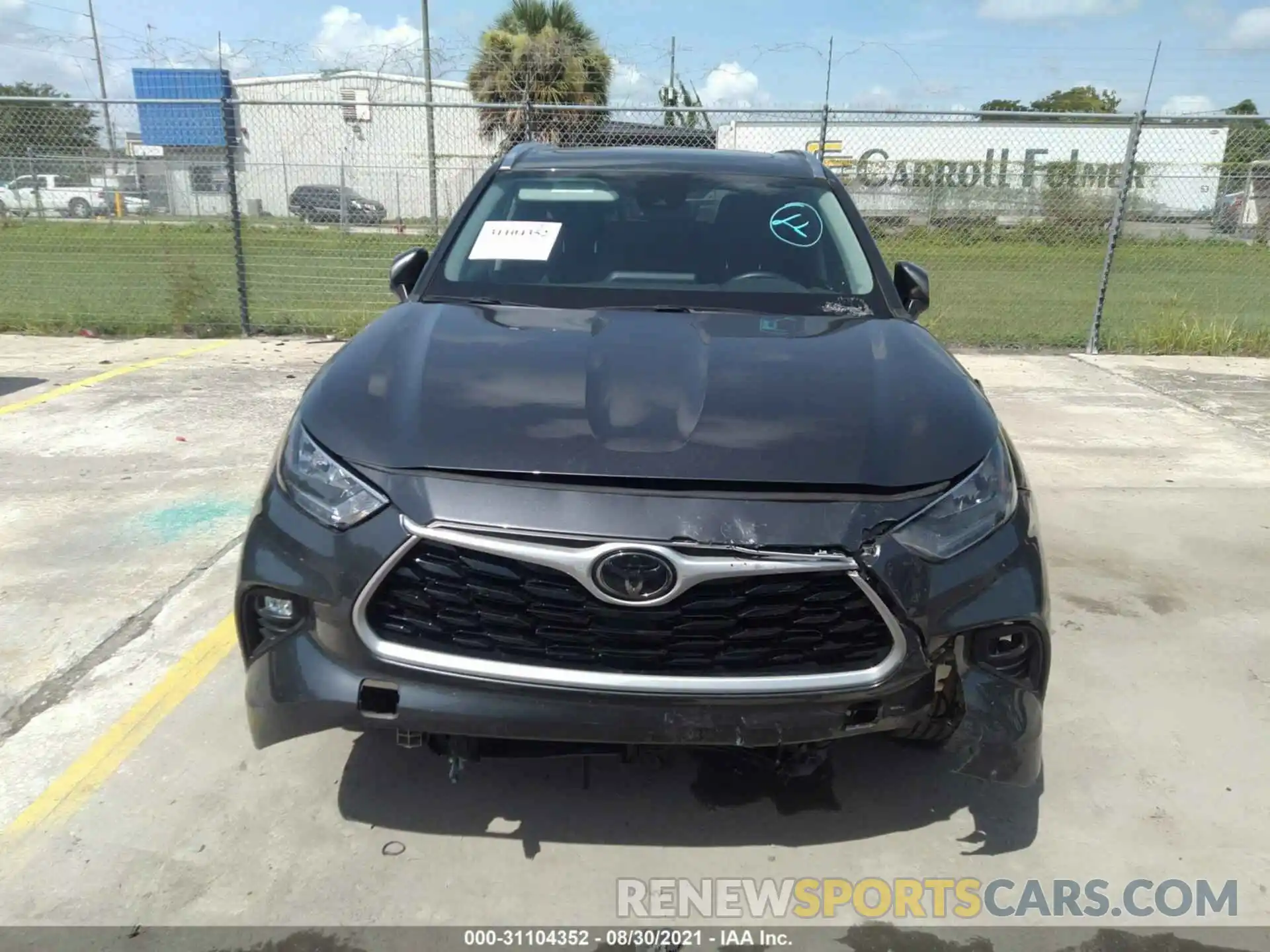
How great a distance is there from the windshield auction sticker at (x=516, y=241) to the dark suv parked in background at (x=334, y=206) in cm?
737

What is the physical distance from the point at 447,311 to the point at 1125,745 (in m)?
2.39

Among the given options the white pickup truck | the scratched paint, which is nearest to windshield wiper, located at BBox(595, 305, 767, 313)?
the scratched paint

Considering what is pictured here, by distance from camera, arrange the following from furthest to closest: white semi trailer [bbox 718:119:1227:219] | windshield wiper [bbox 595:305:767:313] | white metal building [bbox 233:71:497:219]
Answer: white semi trailer [bbox 718:119:1227:219], white metal building [bbox 233:71:497:219], windshield wiper [bbox 595:305:767:313]

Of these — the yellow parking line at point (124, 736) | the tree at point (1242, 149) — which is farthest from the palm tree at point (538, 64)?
the yellow parking line at point (124, 736)

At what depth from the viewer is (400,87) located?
90.3 feet

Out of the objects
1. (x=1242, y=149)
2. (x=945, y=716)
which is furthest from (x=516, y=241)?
(x=1242, y=149)

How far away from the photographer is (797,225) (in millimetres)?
3645

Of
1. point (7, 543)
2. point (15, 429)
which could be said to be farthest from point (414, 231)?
point (7, 543)

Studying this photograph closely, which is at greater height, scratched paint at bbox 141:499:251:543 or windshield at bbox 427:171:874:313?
windshield at bbox 427:171:874:313

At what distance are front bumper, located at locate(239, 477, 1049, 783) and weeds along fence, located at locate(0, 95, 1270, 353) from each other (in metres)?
7.16

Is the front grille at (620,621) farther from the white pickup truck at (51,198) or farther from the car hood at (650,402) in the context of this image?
the white pickup truck at (51,198)

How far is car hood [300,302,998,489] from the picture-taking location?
213cm

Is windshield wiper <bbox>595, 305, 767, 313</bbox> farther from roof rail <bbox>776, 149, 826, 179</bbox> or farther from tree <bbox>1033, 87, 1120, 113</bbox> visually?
tree <bbox>1033, 87, 1120, 113</bbox>

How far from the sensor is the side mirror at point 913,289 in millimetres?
3578
